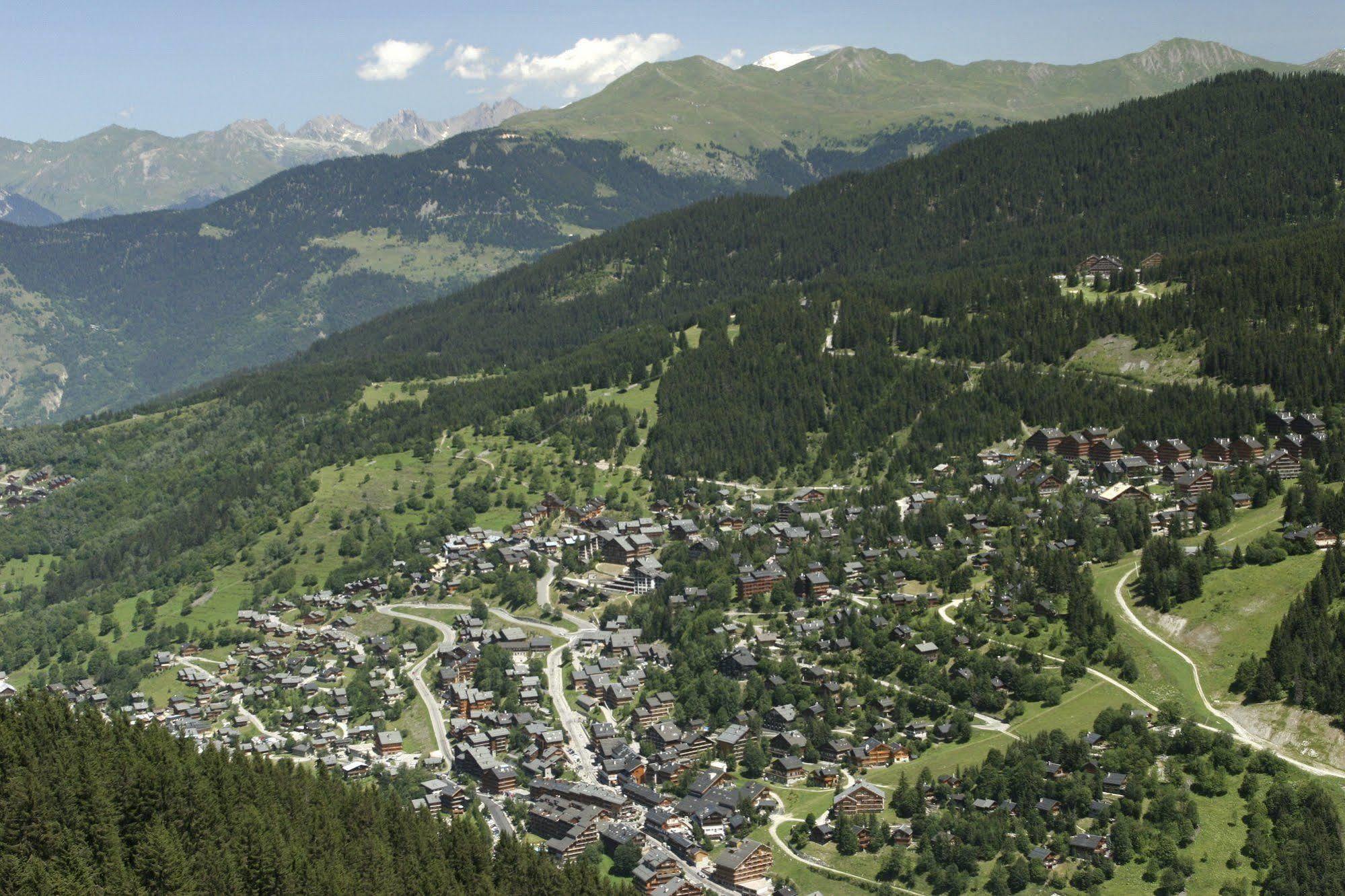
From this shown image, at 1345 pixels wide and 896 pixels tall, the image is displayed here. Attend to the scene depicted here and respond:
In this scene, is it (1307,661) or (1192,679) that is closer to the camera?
(1307,661)

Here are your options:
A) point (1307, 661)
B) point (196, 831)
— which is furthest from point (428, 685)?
point (1307, 661)

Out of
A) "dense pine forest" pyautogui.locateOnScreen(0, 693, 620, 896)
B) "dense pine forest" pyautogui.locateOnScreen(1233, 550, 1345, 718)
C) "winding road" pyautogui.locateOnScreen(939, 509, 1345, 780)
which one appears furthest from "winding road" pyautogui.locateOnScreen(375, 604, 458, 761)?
"dense pine forest" pyautogui.locateOnScreen(1233, 550, 1345, 718)

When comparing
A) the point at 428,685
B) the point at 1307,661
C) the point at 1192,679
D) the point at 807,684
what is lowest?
the point at 428,685

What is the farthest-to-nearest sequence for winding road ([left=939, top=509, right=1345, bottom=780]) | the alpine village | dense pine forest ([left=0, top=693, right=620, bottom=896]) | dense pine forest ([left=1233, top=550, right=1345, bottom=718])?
dense pine forest ([left=1233, top=550, right=1345, bottom=718]) < winding road ([left=939, top=509, right=1345, bottom=780]) < the alpine village < dense pine forest ([left=0, top=693, right=620, bottom=896])

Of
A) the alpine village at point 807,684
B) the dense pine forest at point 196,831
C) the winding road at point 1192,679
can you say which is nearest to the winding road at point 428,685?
the alpine village at point 807,684

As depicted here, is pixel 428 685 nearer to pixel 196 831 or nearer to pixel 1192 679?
pixel 196 831

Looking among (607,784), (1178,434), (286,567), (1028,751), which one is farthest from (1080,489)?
(286,567)

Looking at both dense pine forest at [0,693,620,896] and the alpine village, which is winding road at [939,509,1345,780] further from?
dense pine forest at [0,693,620,896]

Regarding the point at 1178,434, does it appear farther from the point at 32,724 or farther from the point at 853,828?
the point at 32,724
